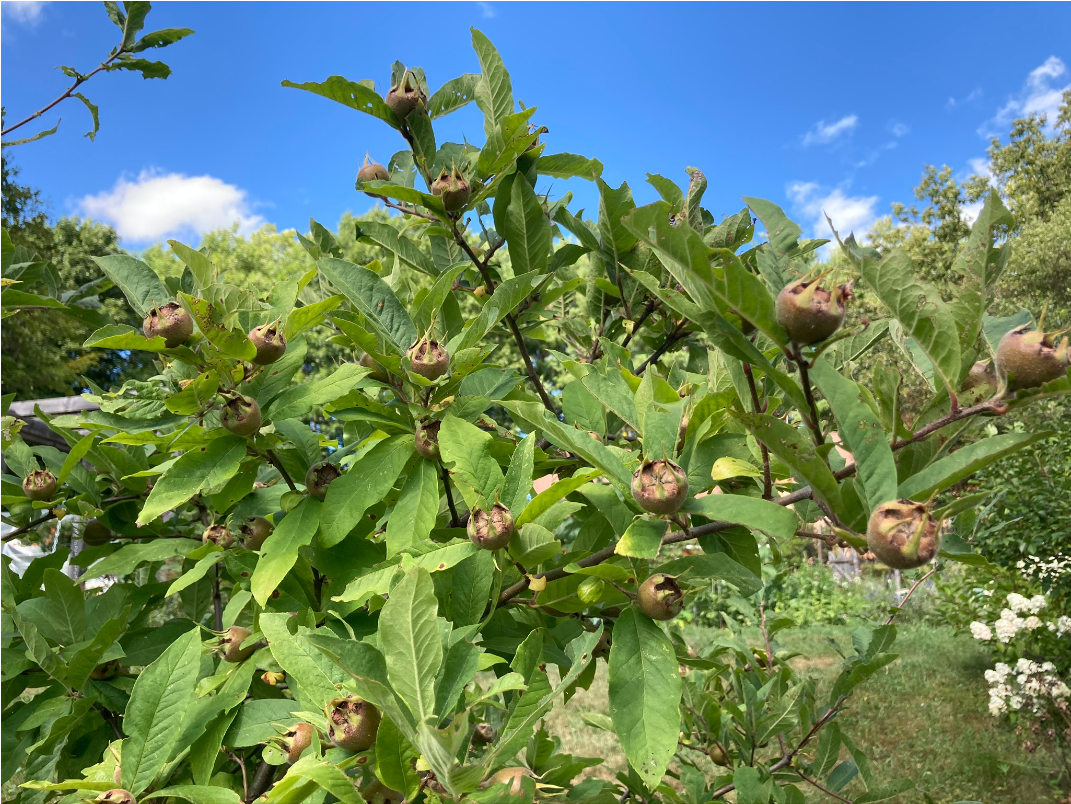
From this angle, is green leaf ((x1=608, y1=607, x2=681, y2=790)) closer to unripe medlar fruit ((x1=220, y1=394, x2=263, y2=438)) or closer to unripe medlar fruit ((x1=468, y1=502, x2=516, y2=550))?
unripe medlar fruit ((x1=468, y1=502, x2=516, y2=550))

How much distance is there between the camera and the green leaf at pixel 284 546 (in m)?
1.09

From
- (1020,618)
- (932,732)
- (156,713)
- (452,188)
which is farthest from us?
(932,732)

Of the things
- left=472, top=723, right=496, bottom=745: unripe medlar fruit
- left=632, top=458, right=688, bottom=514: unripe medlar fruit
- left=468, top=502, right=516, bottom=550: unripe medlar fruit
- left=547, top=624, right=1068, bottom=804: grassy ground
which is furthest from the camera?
left=547, top=624, right=1068, bottom=804: grassy ground

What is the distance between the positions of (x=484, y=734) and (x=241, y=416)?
897 millimetres

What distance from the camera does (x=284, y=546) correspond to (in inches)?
44.8

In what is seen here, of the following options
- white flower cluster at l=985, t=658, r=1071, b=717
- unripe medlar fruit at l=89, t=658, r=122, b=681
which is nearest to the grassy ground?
white flower cluster at l=985, t=658, r=1071, b=717

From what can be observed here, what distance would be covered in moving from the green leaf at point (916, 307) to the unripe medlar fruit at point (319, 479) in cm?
92

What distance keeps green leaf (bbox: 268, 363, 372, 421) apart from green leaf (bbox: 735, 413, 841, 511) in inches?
25.2

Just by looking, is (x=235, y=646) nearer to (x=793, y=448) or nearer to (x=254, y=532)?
(x=254, y=532)

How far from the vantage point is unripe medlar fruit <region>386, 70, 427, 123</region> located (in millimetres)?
1416

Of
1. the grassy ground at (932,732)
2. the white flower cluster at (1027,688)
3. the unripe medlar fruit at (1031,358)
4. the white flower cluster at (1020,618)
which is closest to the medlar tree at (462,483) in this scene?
the unripe medlar fruit at (1031,358)

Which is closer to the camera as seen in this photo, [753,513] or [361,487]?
[753,513]

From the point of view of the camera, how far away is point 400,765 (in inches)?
32.9

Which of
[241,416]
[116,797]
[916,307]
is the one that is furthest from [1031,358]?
[116,797]
